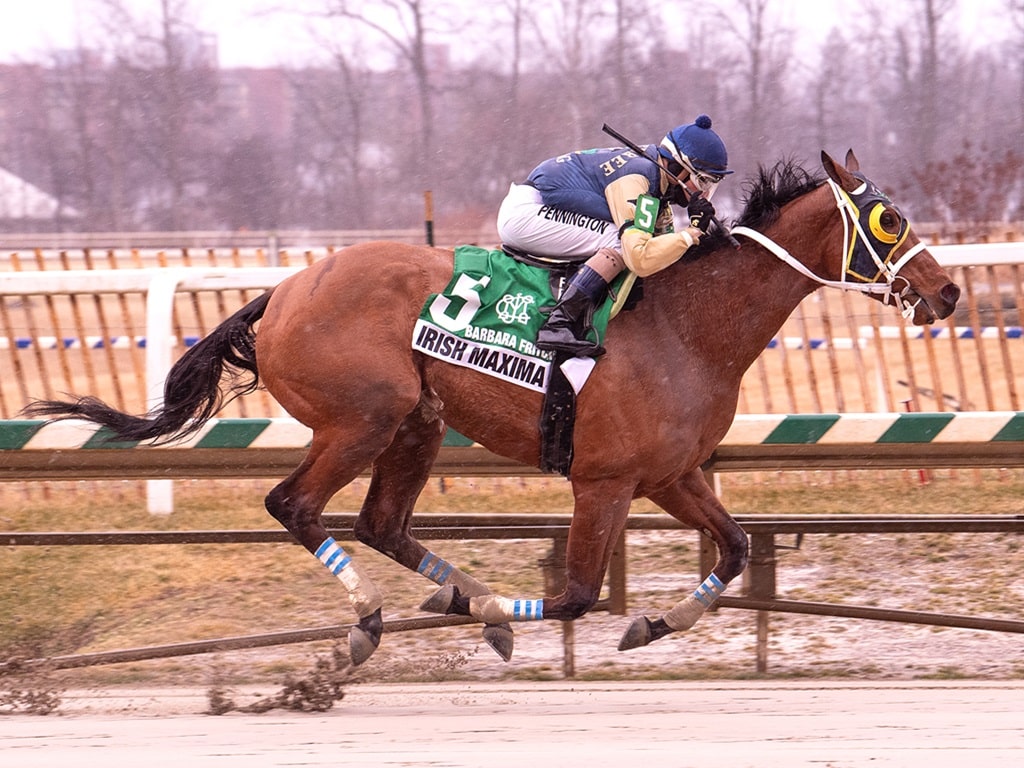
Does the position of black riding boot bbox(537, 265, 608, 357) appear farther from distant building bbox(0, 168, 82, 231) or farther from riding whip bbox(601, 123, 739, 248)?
distant building bbox(0, 168, 82, 231)

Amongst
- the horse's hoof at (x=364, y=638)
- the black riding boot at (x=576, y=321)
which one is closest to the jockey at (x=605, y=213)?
the black riding boot at (x=576, y=321)

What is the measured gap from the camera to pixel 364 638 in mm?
5125

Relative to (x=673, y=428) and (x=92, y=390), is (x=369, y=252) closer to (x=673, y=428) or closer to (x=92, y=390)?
(x=673, y=428)

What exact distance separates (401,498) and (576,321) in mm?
1118

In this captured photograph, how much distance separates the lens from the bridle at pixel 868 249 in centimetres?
501

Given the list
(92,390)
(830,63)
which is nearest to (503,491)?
(92,390)

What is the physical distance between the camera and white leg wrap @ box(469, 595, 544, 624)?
5.16 metres

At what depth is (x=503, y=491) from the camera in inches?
341

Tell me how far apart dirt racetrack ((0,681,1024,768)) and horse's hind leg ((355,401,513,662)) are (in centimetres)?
55

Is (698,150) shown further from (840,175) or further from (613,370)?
(613,370)

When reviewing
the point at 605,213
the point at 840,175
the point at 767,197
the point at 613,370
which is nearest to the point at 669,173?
the point at 605,213

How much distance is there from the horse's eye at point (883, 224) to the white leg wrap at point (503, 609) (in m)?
1.80

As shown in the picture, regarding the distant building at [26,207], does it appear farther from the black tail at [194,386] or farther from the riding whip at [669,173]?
the riding whip at [669,173]

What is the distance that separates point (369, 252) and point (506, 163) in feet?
62.6
